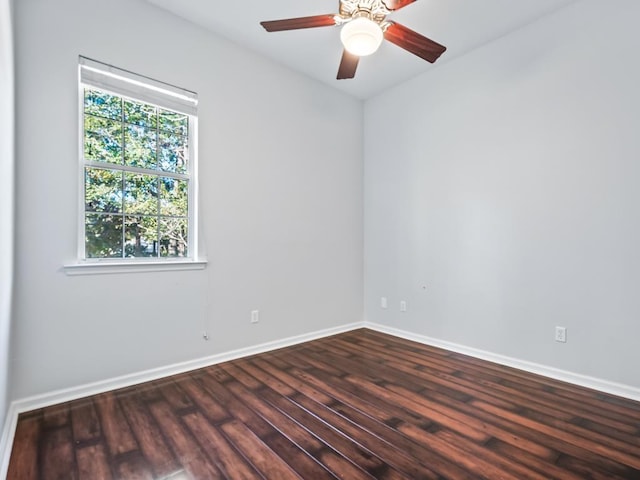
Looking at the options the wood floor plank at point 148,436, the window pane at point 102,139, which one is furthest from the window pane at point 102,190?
the wood floor plank at point 148,436

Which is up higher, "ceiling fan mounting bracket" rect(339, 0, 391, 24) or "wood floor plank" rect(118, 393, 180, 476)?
"ceiling fan mounting bracket" rect(339, 0, 391, 24)

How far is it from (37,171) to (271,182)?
186cm

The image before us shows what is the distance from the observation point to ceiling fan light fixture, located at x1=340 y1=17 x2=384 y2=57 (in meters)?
1.94

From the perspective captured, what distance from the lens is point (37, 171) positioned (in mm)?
2264

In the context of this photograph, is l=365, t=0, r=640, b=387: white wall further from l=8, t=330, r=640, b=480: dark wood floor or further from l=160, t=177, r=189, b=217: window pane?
l=160, t=177, r=189, b=217: window pane

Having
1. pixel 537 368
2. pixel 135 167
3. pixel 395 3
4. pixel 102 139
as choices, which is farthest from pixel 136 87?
pixel 537 368

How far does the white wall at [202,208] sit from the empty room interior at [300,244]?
2cm

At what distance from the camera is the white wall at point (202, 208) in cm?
227

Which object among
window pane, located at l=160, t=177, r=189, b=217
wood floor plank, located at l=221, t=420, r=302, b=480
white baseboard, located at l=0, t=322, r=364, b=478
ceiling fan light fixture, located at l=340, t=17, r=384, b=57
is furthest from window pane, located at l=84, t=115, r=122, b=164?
wood floor plank, located at l=221, t=420, r=302, b=480

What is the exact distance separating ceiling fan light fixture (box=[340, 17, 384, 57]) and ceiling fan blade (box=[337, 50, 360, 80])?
0.97 feet

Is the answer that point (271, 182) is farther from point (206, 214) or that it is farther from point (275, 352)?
point (275, 352)

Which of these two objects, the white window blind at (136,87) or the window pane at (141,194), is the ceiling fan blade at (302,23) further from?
the window pane at (141,194)

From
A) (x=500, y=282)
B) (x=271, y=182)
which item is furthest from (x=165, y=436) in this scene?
(x=500, y=282)

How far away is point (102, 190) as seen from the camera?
2.60m
